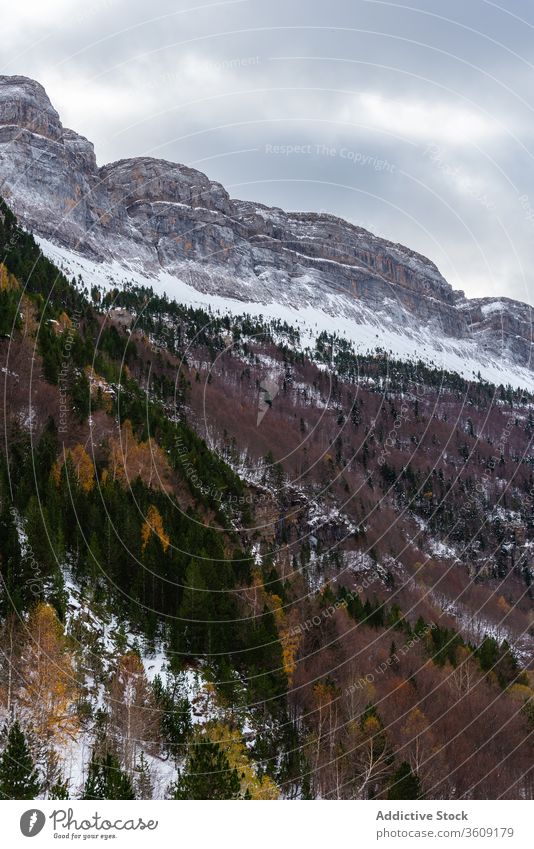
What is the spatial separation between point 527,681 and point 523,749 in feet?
98.1

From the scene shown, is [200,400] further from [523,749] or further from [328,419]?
Result: [523,749]

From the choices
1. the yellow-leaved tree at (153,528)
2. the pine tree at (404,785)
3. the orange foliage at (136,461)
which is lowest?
the pine tree at (404,785)

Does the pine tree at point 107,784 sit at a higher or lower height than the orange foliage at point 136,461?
lower

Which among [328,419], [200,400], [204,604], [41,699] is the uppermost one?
[328,419]

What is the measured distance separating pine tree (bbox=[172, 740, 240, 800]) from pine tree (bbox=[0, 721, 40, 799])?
5882 millimetres

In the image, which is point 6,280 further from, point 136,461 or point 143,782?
point 143,782

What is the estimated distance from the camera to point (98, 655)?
33844 millimetres

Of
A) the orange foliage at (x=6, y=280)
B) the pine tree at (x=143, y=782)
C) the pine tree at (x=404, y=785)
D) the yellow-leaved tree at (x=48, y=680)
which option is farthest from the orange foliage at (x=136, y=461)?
the pine tree at (x=404, y=785)

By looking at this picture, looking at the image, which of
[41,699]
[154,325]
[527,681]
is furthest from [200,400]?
[41,699]

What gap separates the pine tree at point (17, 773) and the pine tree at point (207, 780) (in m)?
5.88
